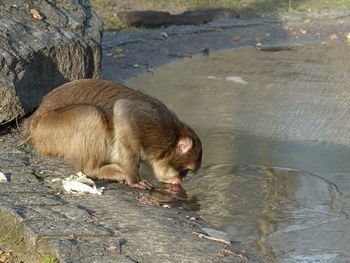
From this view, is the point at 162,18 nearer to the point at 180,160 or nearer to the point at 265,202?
the point at 180,160

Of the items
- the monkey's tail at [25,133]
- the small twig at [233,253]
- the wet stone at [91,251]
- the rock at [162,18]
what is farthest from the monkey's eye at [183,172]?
the rock at [162,18]

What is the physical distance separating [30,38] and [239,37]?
6.85m

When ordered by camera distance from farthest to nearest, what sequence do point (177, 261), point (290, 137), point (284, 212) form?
1. point (290, 137)
2. point (284, 212)
3. point (177, 261)

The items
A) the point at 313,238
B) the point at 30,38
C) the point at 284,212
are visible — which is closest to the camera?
the point at 313,238

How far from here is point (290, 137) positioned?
30.2 ft

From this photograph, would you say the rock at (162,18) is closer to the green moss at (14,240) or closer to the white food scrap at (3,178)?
the white food scrap at (3,178)

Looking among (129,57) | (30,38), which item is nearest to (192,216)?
(30,38)

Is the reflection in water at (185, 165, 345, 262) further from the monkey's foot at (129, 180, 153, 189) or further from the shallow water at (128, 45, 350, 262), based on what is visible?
the monkey's foot at (129, 180, 153, 189)

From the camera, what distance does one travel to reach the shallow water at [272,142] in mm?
6578

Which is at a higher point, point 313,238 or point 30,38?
point 30,38

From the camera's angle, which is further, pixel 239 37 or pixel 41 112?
pixel 239 37

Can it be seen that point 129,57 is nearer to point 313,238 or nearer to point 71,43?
point 71,43

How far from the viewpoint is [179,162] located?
24.2 feet

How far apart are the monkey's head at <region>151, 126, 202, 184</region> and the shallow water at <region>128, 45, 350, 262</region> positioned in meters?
0.21
